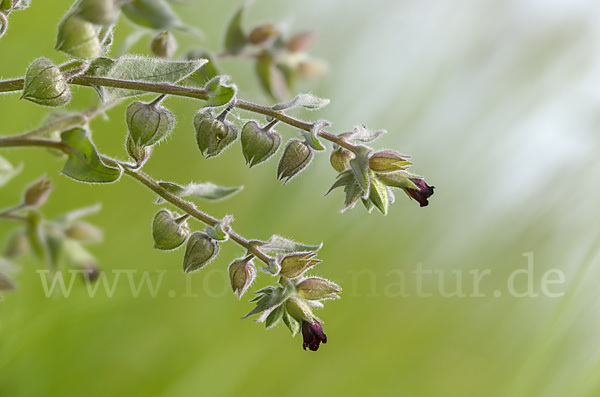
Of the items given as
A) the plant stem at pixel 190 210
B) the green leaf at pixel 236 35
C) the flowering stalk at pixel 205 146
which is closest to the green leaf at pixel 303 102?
the flowering stalk at pixel 205 146

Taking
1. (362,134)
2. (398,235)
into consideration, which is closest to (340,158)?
(362,134)

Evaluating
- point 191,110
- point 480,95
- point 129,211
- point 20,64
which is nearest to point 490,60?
point 480,95

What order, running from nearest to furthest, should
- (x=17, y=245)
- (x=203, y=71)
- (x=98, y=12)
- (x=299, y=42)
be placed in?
(x=98, y=12) < (x=203, y=71) < (x=17, y=245) < (x=299, y=42)

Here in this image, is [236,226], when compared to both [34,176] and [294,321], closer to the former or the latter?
[34,176]

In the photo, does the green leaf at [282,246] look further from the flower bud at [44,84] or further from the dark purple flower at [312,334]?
the flower bud at [44,84]

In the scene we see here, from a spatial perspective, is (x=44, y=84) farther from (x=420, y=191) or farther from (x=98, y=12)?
(x=420, y=191)

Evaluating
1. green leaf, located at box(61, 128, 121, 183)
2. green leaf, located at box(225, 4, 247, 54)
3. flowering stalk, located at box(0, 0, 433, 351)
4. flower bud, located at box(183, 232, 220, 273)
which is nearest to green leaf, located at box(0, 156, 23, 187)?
flowering stalk, located at box(0, 0, 433, 351)
